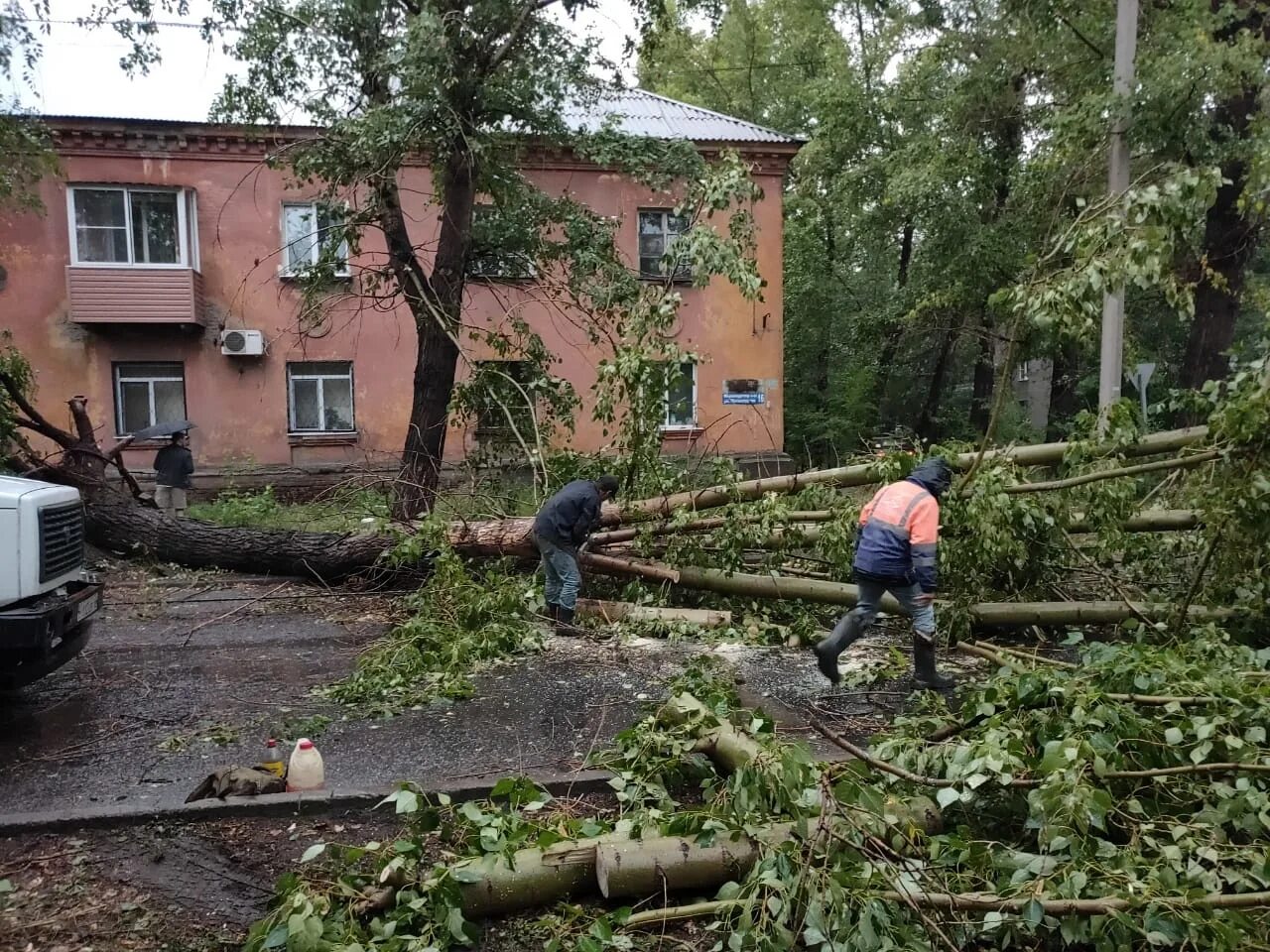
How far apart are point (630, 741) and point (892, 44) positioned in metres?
20.3

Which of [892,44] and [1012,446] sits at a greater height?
[892,44]

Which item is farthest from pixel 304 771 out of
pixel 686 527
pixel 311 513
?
pixel 311 513

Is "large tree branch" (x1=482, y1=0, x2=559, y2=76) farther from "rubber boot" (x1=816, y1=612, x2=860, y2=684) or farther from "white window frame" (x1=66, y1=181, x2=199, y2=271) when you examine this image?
"white window frame" (x1=66, y1=181, x2=199, y2=271)

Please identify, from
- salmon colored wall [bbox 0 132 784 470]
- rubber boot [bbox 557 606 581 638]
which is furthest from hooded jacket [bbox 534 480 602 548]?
salmon colored wall [bbox 0 132 784 470]

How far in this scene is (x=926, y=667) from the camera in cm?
546

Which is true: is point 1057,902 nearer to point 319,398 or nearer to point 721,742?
point 721,742

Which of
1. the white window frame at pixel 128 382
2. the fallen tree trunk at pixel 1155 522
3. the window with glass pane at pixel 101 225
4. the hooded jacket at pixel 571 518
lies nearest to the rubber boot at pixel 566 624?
the hooded jacket at pixel 571 518

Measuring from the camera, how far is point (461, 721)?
5.12 meters

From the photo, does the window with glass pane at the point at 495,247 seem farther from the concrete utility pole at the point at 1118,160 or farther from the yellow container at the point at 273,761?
the yellow container at the point at 273,761

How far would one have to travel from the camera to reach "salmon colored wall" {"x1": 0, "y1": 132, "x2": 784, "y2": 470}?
49.0 feet

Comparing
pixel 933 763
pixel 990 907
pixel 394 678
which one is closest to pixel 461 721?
pixel 394 678

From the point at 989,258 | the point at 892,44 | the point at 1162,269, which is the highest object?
the point at 892,44

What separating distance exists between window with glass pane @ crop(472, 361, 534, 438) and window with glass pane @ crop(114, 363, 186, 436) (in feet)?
29.8

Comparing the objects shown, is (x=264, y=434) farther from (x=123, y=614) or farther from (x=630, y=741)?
(x=630, y=741)
